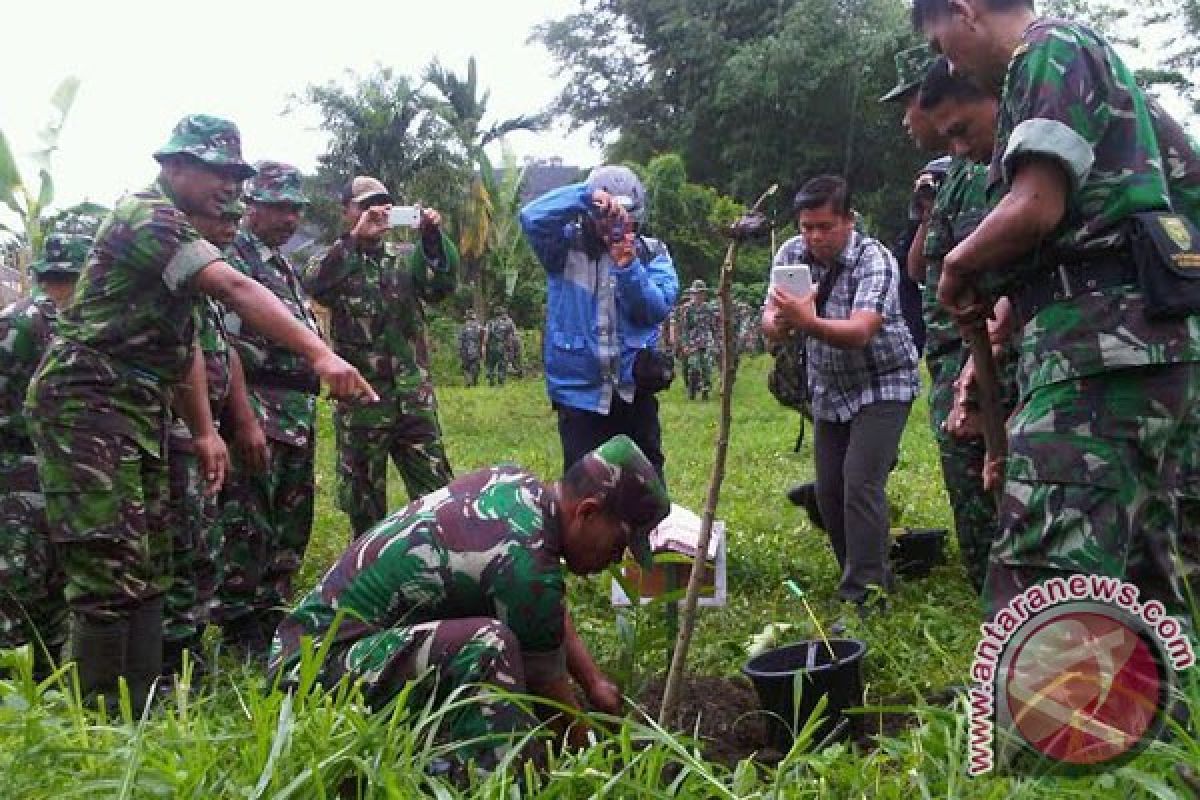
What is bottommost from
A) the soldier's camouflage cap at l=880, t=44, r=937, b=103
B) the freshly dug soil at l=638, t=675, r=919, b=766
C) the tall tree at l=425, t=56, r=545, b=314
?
the freshly dug soil at l=638, t=675, r=919, b=766

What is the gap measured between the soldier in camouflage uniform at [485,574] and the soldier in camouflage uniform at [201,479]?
1404mm

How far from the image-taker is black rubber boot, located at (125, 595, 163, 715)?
11.8ft

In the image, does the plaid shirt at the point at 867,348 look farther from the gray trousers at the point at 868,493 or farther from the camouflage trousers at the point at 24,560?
the camouflage trousers at the point at 24,560

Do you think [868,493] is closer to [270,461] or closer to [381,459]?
[381,459]

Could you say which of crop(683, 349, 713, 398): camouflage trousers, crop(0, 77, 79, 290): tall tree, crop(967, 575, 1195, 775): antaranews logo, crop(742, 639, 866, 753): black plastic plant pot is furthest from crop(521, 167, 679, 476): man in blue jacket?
crop(683, 349, 713, 398): camouflage trousers

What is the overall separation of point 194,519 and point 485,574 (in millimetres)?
1876

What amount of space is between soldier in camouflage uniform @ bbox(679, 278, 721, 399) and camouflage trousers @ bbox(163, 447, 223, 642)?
14.5m

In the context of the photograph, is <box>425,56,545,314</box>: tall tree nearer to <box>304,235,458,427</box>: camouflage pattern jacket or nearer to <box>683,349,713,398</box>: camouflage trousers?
<box>683,349,713,398</box>: camouflage trousers

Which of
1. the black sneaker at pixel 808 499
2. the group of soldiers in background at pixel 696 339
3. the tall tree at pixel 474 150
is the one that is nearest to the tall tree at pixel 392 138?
the tall tree at pixel 474 150

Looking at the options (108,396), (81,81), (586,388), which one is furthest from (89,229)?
(81,81)

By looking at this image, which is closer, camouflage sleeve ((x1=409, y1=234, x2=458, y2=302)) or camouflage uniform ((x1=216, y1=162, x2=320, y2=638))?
camouflage uniform ((x1=216, y1=162, x2=320, y2=638))

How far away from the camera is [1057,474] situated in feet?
7.67

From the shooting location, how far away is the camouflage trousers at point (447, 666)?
98.0 inches

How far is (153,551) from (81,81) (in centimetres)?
922
